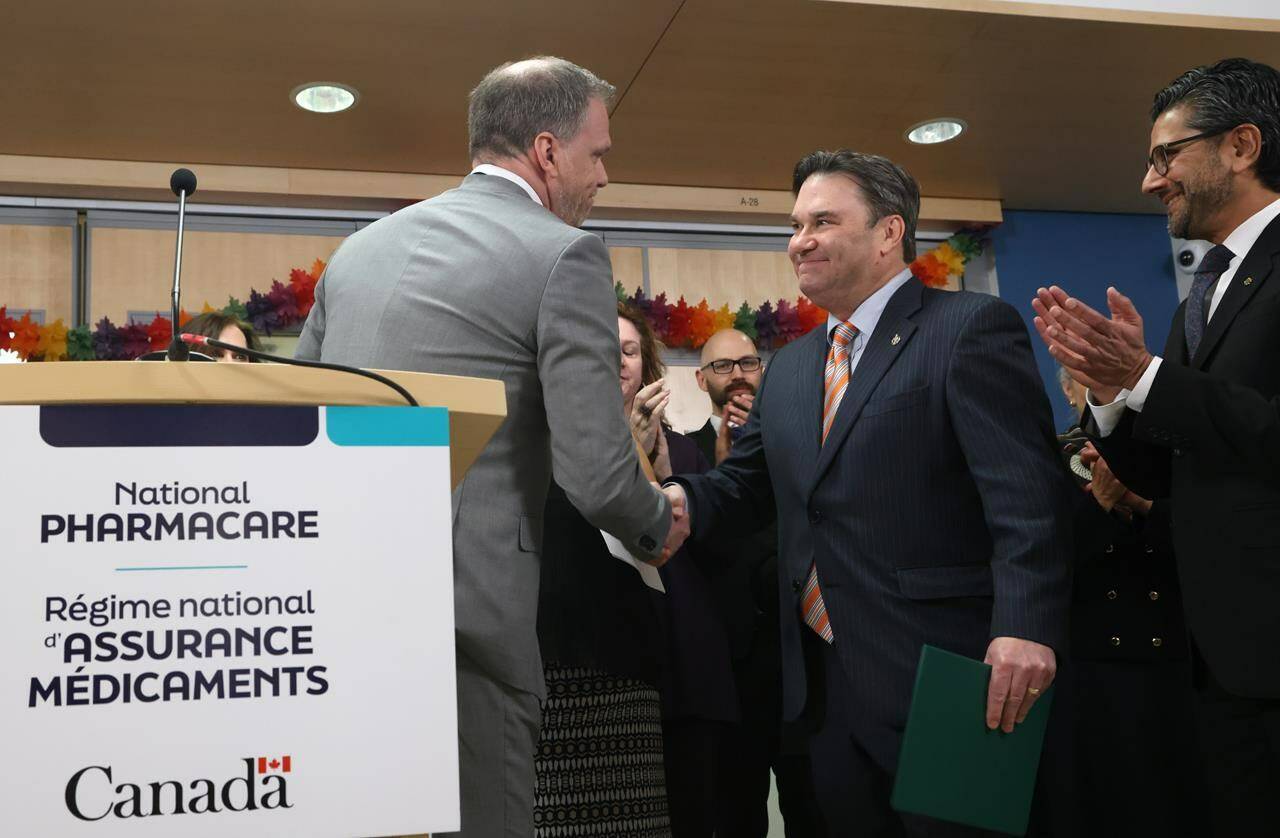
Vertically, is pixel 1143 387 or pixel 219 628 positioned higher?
pixel 1143 387

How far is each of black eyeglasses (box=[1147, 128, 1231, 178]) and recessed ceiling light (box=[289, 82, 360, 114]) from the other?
2759mm

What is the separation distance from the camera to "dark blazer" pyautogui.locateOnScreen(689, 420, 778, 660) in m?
2.88

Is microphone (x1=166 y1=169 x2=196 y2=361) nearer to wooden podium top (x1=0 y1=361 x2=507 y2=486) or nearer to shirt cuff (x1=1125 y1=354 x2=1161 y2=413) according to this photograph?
wooden podium top (x1=0 y1=361 x2=507 y2=486)

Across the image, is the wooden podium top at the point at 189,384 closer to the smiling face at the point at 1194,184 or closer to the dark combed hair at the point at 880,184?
the dark combed hair at the point at 880,184

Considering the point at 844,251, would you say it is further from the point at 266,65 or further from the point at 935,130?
the point at 935,130

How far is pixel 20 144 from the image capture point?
15.0ft

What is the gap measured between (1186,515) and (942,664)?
0.60m

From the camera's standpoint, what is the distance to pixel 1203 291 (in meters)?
2.42

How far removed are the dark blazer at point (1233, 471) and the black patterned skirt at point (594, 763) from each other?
104 cm

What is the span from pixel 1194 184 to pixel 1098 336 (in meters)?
0.48

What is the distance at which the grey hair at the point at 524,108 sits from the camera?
220 centimetres

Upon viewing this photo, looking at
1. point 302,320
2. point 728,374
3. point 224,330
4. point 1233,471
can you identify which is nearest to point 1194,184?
point 1233,471

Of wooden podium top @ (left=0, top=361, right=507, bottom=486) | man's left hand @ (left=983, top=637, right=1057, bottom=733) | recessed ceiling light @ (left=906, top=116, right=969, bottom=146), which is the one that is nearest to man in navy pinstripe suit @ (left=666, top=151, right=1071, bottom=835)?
man's left hand @ (left=983, top=637, right=1057, bottom=733)

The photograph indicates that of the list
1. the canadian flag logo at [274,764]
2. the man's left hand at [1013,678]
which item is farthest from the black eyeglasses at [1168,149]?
the canadian flag logo at [274,764]
